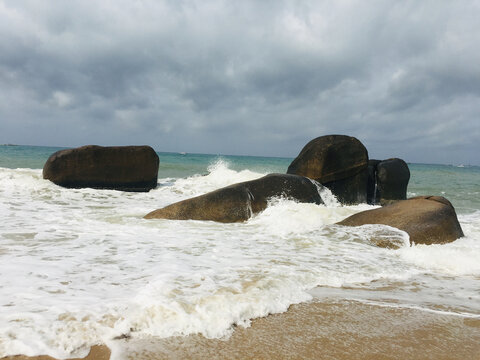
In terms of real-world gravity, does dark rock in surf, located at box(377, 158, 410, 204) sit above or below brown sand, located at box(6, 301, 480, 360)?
above

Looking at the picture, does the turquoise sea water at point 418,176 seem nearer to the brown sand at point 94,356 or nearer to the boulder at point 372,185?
the boulder at point 372,185

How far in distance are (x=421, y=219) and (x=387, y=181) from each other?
17.5 ft

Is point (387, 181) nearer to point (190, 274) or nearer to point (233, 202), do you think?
point (233, 202)

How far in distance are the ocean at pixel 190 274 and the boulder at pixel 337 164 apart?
3.06m

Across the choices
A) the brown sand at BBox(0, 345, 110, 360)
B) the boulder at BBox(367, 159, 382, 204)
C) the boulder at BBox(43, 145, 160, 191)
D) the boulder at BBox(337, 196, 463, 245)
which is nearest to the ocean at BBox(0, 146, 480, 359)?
the brown sand at BBox(0, 345, 110, 360)

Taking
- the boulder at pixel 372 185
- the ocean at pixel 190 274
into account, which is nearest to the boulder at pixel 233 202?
the ocean at pixel 190 274

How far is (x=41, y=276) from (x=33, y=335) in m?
1.05

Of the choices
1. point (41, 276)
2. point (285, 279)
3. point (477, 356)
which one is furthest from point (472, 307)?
point (41, 276)

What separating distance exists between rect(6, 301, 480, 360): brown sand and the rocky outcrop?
8195mm

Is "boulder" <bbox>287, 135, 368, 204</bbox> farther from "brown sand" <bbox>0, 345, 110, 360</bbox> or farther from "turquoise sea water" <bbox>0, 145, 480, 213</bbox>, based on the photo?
"brown sand" <bbox>0, 345, 110, 360</bbox>

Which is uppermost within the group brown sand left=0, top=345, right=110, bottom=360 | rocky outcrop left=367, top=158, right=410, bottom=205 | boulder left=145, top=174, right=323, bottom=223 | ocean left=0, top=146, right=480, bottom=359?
rocky outcrop left=367, top=158, right=410, bottom=205

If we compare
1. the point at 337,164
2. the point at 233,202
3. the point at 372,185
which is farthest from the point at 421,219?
the point at 372,185

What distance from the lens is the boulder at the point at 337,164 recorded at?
888cm

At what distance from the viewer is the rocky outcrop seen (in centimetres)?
1015
